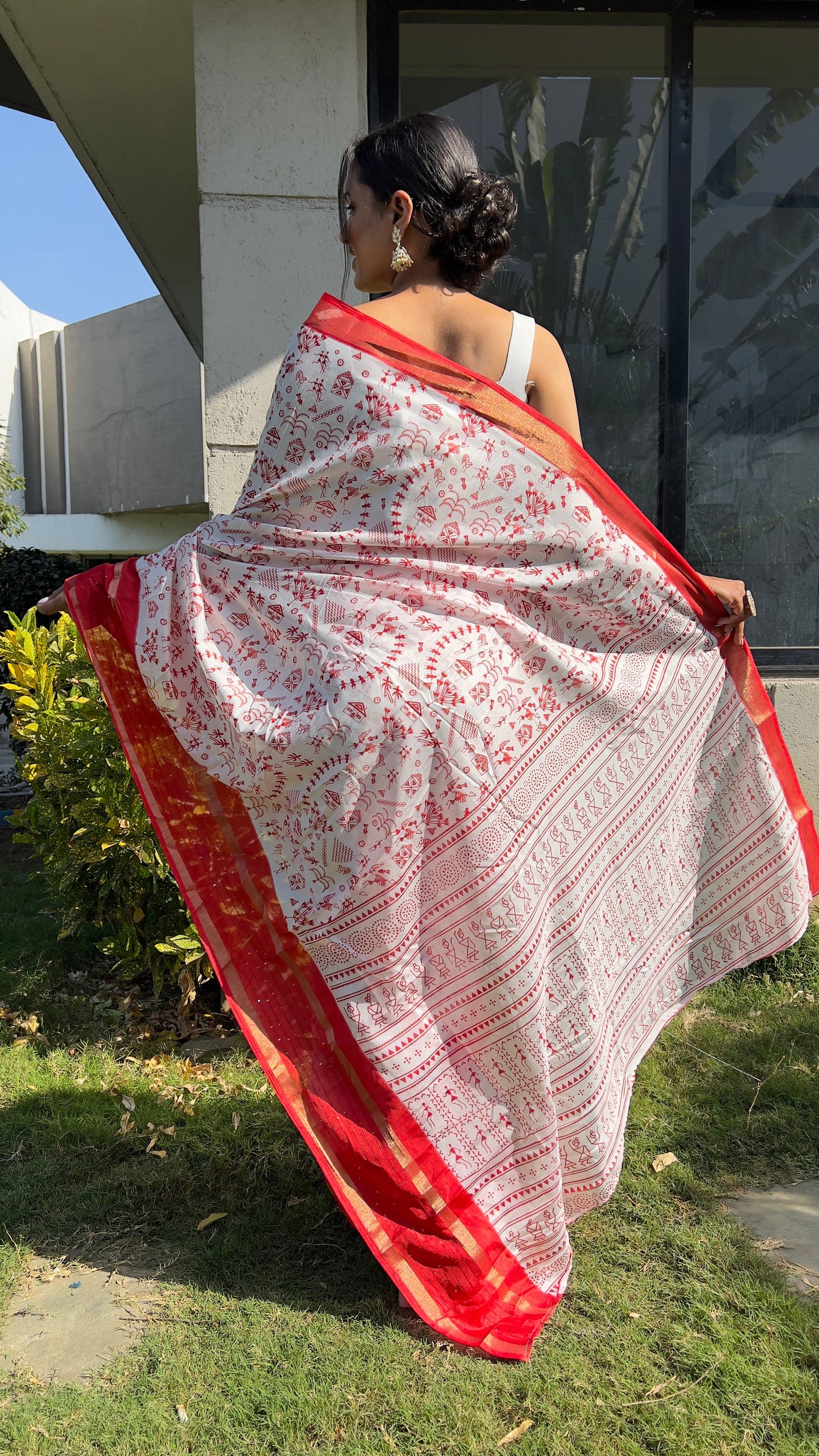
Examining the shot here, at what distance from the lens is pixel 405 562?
1.82 meters

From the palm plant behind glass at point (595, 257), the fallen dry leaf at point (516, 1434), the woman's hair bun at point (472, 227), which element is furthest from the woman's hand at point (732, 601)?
the palm plant behind glass at point (595, 257)

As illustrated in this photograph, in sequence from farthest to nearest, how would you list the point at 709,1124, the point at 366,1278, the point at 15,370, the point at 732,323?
1. the point at 15,370
2. the point at 732,323
3. the point at 709,1124
4. the point at 366,1278

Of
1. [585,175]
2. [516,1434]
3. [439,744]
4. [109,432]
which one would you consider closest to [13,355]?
[109,432]

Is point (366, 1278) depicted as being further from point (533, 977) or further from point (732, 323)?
point (732, 323)

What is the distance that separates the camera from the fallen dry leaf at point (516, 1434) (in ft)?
5.16

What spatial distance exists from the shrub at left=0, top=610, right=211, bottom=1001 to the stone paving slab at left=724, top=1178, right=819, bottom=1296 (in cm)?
168

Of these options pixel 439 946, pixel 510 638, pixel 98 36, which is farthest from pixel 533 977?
pixel 98 36

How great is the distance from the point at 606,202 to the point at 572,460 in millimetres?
2121

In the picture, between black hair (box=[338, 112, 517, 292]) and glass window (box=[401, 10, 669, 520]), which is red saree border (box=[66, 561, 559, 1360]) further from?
glass window (box=[401, 10, 669, 520])

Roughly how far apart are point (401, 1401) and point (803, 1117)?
1.35 meters

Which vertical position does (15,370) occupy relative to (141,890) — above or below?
above

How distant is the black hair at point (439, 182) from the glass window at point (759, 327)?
1939 mm

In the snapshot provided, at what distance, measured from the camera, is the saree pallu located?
5.83 ft

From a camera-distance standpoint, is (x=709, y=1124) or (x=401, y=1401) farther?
(x=709, y=1124)
